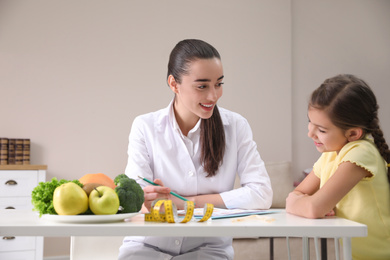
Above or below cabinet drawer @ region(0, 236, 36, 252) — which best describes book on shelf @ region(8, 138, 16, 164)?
above

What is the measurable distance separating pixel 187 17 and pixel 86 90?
4.53ft

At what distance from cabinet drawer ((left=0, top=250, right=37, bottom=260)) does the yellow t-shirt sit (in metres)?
2.86

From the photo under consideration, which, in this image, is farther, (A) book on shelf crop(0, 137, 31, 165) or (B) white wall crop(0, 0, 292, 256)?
(B) white wall crop(0, 0, 292, 256)

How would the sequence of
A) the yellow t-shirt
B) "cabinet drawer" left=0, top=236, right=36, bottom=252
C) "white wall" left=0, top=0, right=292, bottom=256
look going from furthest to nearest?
"white wall" left=0, top=0, right=292, bottom=256, "cabinet drawer" left=0, top=236, right=36, bottom=252, the yellow t-shirt

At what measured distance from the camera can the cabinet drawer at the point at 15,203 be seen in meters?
3.52

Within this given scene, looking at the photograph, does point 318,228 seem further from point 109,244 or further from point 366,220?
point 109,244

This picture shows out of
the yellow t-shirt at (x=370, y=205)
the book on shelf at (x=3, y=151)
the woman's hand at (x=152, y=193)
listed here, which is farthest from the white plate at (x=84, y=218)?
the book on shelf at (x=3, y=151)

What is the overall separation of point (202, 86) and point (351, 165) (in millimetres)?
678

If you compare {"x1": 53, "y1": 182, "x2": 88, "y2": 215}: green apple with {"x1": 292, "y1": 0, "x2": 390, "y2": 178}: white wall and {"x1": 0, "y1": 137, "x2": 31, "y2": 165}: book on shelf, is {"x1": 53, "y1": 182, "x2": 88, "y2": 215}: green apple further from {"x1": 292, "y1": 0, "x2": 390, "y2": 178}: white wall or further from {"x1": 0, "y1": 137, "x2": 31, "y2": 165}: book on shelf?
{"x1": 292, "y1": 0, "x2": 390, "y2": 178}: white wall

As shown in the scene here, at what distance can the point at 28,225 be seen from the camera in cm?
103

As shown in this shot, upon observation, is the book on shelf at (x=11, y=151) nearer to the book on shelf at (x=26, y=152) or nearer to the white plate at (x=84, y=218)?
the book on shelf at (x=26, y=152)

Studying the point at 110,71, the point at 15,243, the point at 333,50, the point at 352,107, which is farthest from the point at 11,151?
the point at 333,50

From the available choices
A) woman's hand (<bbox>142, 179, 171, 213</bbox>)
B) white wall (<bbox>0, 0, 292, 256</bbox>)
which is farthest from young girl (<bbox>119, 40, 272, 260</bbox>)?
white wall (<bbox>0, 0, 292, 256</bbox>)

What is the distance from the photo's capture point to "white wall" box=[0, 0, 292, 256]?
429 cm
